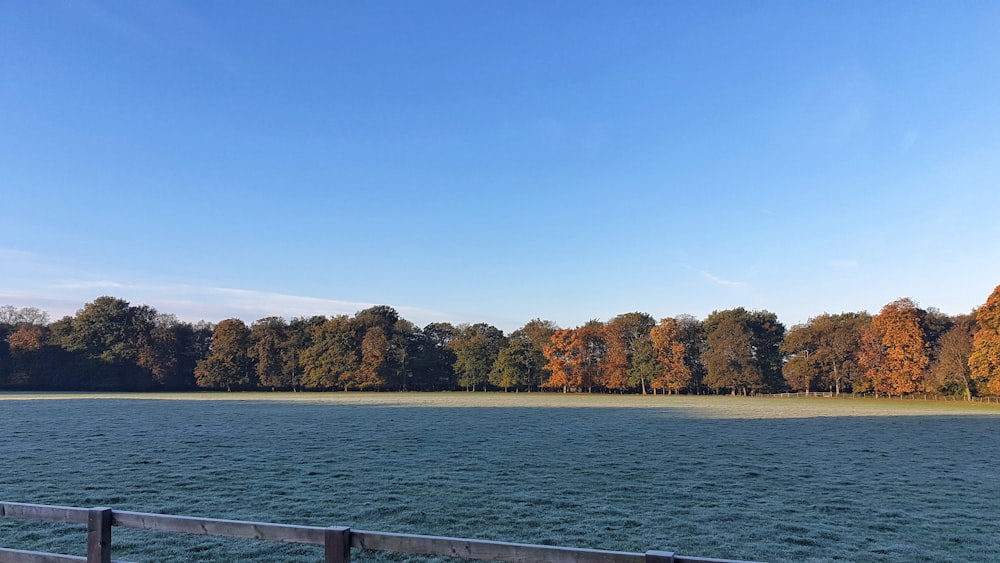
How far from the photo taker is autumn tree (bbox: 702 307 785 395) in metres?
88.8

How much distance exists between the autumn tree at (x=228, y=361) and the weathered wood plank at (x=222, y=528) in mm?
104266

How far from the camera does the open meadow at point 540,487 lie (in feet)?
30.0

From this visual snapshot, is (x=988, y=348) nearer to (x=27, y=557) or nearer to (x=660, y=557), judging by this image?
(x=660, y=557)

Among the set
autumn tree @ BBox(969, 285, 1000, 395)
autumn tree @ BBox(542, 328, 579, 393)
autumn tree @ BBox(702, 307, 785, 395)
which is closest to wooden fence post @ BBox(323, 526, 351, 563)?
autumn tree @ BBox(969, 285, 1000, 395)

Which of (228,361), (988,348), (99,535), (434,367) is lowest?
(434,367)

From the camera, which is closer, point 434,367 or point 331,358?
point 331,358

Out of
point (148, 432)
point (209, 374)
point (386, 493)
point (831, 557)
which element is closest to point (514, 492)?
point (386, 493)

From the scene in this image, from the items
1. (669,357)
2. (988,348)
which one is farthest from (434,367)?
(988,348)

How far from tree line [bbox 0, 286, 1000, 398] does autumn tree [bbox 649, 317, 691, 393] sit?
0.62 ft

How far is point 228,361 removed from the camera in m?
99.2

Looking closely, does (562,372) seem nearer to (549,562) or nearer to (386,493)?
(386,493)

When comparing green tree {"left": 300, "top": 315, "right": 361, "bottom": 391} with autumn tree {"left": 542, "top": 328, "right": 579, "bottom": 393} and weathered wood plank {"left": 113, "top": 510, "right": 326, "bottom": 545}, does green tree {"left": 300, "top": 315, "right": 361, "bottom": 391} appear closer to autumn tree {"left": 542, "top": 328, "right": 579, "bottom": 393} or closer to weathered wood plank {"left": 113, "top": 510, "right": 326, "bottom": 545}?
autumn tree {"left": 542, "top": 328, "right": 579, "bottom": 393}

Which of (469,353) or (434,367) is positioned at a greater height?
(469,353)

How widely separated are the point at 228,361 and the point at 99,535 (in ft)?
342
